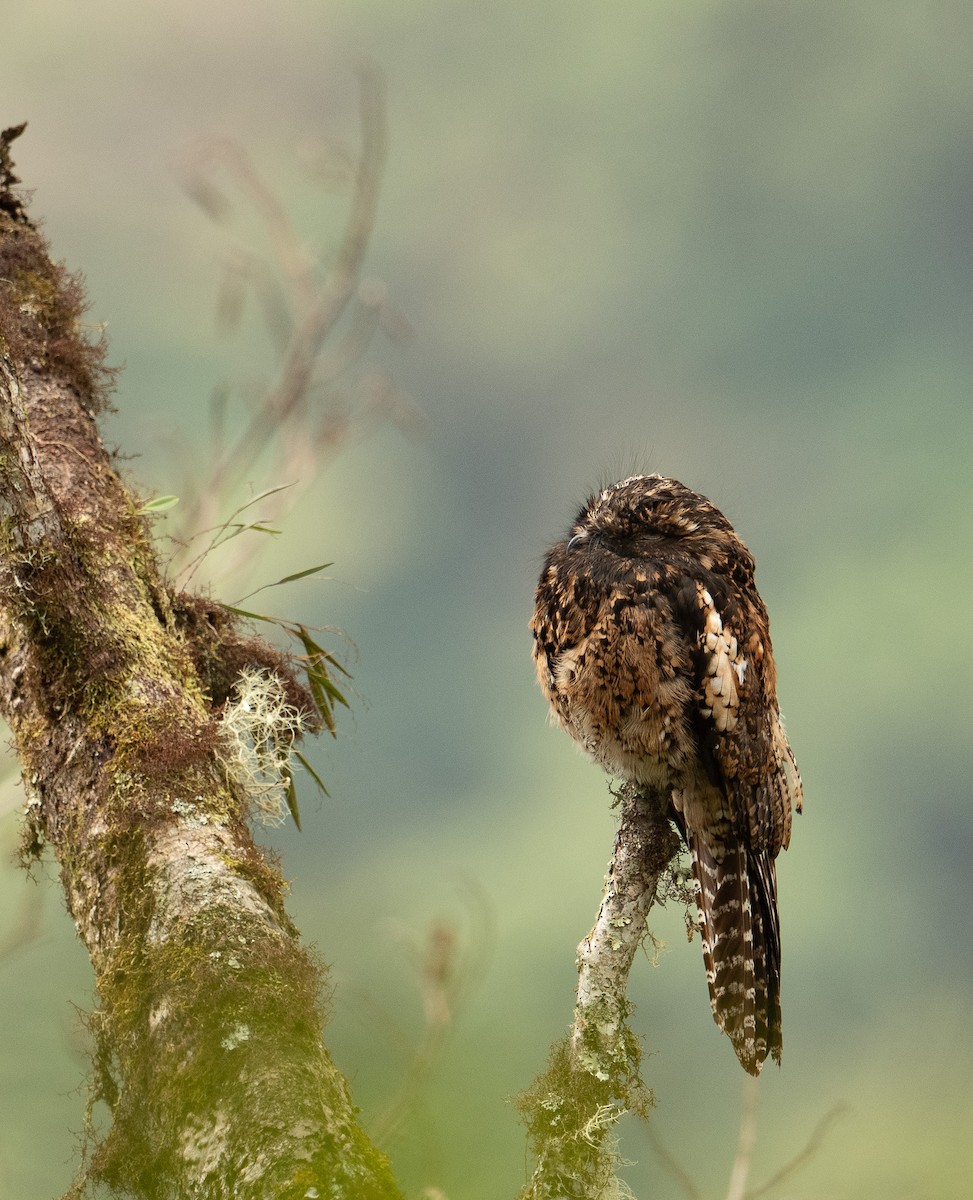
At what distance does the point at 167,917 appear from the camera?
6.48 feet

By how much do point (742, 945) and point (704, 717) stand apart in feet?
1.64

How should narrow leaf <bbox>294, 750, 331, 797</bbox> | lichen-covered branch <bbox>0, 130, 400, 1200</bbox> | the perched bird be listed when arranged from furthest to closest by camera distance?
narrow leaf <bbox>294, 750, 331, 797</bbox> < the perched bird < lichen-covered branch <bbox>0, 130, 400, 1200</bbox>

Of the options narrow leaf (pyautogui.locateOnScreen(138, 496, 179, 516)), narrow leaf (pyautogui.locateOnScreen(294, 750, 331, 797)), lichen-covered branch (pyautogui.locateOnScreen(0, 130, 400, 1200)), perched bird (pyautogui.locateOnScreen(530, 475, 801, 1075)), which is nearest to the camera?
lichen-covered branch (pyautogui.locateOnScreen(0, 130, 400, 1200))

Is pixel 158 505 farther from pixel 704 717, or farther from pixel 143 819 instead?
pixel 704 717

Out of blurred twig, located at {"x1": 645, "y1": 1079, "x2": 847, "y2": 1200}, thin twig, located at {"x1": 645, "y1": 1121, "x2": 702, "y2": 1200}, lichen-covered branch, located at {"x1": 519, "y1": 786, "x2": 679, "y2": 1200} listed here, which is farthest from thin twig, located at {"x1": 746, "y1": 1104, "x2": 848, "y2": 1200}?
lichen-covered branch, located at {"x1": 519, "y1": 786, "x2": 679, "y2": 1200}

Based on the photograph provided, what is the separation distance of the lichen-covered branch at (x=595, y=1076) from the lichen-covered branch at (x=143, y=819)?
49 centimetres

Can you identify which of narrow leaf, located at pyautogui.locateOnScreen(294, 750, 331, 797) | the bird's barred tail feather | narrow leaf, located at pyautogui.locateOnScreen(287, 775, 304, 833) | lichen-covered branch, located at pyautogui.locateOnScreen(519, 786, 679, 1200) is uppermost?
narrow leaf, located at pyautogui.locateOnScreen(294, 750, 331, 797)

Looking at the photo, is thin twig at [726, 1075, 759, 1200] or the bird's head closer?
thin twig at [726, 1075, 759, 1200]

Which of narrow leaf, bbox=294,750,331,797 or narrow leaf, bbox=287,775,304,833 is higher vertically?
narrow leaf, bbox=294,750,331,797

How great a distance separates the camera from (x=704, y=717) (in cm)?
273

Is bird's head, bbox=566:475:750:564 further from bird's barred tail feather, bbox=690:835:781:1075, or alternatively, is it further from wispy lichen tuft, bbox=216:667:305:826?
wispy lichen tuft, bbox=216:667:305:826

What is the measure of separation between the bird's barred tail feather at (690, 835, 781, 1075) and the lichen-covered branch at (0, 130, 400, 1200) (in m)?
0.96

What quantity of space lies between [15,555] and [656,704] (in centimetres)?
139

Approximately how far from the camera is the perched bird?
2.62m
